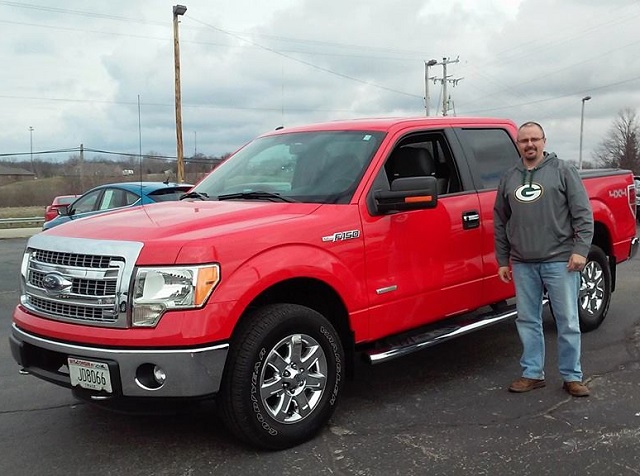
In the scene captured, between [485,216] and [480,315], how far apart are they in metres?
0.79

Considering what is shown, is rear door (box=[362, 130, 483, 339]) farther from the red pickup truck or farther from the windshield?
the windshield

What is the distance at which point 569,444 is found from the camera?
3674mm

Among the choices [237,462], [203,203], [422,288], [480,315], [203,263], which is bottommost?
[237,462]

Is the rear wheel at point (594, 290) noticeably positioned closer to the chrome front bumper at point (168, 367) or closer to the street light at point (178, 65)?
the chrome front bumper at point (168, 367)

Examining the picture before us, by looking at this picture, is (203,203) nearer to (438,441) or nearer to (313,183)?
(313,183)

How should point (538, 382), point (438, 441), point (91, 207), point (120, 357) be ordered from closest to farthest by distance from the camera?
point (120, 357) → point (438, 441) → point (538, 382) → point (91, 207)

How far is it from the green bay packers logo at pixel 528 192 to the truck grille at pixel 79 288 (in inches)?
103

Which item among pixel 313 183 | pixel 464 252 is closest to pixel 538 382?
pixel 464 252

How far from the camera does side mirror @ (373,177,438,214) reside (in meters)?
3.99

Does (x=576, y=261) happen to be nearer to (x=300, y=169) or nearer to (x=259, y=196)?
(x=300, y=169)

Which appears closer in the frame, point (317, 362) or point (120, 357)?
point (120, 357)

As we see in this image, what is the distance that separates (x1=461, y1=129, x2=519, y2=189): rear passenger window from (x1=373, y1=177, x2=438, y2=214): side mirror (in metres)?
1.17

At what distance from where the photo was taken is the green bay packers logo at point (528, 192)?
4.34 metres

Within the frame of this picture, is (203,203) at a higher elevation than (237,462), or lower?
higher
